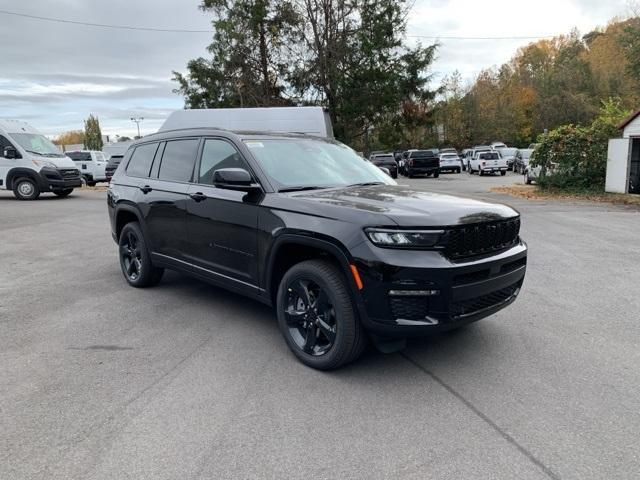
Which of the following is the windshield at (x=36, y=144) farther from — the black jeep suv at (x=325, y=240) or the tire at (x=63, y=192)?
the black jeep suv at (x=325, y=240)

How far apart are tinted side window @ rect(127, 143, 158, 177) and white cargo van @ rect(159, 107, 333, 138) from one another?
5959 millimetres

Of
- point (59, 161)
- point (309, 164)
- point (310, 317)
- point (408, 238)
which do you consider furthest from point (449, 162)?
point (408, 238)

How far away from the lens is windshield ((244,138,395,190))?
172 inches

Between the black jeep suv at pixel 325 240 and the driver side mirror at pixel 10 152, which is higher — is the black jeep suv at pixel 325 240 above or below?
below

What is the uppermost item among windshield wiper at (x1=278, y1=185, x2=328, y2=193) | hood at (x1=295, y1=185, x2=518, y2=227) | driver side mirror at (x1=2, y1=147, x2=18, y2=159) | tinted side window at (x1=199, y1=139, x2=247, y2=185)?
driver side mirror at (x1=2, y1=147, x2=18, y2=159)

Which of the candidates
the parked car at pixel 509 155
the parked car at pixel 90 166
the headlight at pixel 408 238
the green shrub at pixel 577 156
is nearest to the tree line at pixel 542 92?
the parked car at pixel 509 155

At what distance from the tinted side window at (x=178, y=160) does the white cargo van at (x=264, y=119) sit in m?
6.60

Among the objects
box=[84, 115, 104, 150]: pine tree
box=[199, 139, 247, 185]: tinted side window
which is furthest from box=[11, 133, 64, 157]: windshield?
box=[84, 115, 104, 150]: pine tree

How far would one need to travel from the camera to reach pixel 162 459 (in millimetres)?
2703

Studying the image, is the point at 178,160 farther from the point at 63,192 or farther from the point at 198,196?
the point at 63,192

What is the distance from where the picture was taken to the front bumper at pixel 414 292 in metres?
3.25

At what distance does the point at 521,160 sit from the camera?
33.8m

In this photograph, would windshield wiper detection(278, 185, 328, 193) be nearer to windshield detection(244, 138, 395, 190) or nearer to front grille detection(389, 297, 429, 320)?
windshield detection(244, 138, 395, 190)

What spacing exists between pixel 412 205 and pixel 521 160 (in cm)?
3323
